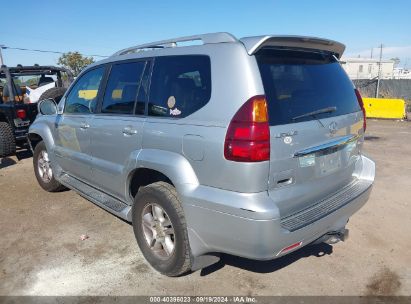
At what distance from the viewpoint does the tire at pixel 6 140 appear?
23.9 ft

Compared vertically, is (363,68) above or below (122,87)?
below

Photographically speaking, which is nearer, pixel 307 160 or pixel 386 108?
pixel 307 160

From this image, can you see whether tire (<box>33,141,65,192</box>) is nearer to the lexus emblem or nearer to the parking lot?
the parking lot

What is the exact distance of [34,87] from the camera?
28.7 feet

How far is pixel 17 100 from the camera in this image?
320 inches

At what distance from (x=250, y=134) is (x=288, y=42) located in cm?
80

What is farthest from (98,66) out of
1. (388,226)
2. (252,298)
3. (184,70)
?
(388,226)

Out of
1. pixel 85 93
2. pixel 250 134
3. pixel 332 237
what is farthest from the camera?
pixel 85 93

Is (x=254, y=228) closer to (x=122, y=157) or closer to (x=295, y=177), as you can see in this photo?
Result: (x=295, y=177)

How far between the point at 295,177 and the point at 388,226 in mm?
2228

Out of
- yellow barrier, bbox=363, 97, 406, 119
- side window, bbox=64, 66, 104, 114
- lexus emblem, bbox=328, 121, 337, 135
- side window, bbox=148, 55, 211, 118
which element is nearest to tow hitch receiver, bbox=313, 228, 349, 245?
lexus emblem, bbox=328, 121, 337, 135

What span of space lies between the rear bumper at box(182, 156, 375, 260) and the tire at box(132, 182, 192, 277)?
0.12 metres

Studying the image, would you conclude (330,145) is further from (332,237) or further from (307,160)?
(332,237)

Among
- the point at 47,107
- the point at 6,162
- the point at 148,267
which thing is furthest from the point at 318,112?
the point at 6,162
